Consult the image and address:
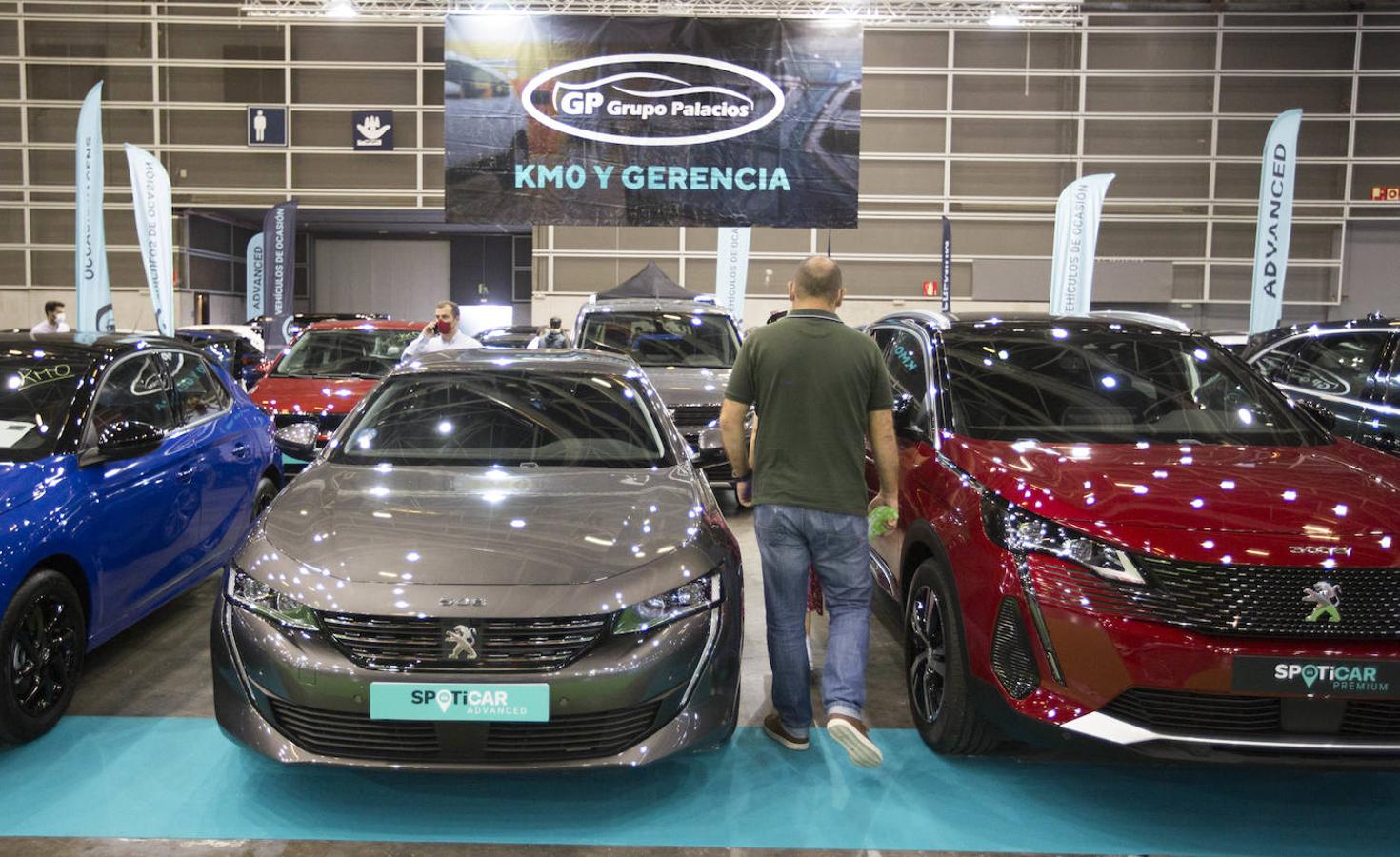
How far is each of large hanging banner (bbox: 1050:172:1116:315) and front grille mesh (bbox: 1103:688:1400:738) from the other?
1529 centimetres

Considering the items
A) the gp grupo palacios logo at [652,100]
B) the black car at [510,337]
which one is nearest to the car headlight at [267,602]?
the gp grupo palacios logo at [652,100]

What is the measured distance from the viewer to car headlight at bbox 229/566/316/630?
2.86 meters

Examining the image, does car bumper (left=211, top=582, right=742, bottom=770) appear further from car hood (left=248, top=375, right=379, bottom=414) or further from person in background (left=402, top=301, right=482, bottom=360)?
person in background (left=402, top=301, right=482, bottom=360)

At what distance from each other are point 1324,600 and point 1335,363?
4.37 meters

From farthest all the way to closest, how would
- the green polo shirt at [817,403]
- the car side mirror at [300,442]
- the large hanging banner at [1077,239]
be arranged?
the large hanging banner at [1077,239] → the car side mirror at [300,442] → the green polo shirt at [817,403]

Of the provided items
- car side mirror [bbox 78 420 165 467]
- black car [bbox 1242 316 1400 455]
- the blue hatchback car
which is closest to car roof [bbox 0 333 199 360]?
the blue hatchback car

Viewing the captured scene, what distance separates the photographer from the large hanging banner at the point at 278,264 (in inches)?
736

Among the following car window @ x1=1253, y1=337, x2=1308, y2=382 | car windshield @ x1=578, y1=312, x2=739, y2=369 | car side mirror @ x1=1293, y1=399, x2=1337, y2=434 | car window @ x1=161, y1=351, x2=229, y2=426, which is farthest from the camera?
car windshield @ x1=578, y1=312, x2=739, y2=369

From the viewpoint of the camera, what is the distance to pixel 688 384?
8.20m

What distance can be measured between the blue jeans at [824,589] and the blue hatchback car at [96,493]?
243 cm

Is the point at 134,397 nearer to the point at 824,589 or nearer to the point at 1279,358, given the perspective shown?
the point at 824,589

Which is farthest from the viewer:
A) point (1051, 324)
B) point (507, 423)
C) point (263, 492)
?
point (263, 492)

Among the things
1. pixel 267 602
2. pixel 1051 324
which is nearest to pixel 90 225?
pixel 267 602

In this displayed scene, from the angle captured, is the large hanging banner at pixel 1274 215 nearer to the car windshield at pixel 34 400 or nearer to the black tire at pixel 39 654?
the car windshield at pixel 34 400
